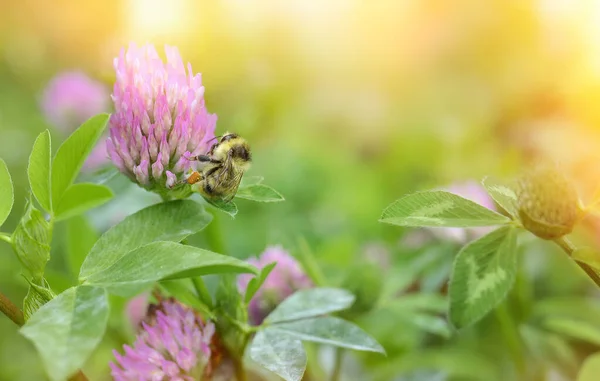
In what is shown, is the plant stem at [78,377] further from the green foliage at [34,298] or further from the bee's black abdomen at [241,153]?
the bee's black abdomen at [241,153]

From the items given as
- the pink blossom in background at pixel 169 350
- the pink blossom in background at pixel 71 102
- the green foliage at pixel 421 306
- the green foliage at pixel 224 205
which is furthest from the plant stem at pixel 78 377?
the pink blossom in background at pixel 71 102

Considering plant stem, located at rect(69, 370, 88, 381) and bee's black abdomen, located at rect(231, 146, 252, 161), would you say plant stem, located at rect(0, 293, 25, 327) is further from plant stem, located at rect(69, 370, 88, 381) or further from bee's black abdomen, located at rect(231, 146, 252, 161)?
bee's black abdomen, located at rect(231, 146, 252, 161)

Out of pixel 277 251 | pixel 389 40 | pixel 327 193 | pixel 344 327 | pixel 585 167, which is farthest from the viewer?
pixel 389 40

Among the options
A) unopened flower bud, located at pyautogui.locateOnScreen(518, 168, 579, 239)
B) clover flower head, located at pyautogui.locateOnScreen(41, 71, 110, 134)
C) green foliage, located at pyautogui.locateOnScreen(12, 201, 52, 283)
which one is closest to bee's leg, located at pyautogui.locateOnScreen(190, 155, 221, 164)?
green foliage, located at pyautogui.locateOnScreen(12, 201, 52, 283)

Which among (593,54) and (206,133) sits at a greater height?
(206,133)

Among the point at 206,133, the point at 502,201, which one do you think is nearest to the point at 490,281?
the point at 502,201

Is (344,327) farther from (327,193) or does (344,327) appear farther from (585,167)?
(327,193)
